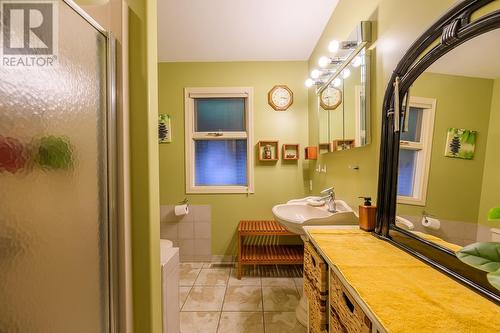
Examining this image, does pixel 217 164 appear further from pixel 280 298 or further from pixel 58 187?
pixel 58 187

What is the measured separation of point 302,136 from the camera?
2.67m

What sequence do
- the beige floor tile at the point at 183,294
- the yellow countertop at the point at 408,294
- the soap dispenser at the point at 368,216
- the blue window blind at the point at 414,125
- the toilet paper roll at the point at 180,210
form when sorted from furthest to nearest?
the toilet paper roll at the point at 180,210, the beige floor tile at the point at 183,294, the soap dispenser at the point at 368,216, the blue window blind at the point at 414,125, the yellow countertop at the point at 408,294

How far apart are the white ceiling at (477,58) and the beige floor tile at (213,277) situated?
2.31 m

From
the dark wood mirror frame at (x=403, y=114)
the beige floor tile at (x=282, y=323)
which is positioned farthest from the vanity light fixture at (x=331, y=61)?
the beige floor tile at (x=282, y=323)

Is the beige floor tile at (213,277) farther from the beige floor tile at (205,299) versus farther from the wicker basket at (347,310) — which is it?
the wicker basket at (347,310)

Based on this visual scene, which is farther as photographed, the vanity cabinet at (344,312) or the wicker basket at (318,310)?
the wicker basket at (318,310)

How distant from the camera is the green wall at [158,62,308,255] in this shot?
2.67 m

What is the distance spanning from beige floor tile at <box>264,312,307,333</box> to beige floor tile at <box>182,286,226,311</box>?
422 mm

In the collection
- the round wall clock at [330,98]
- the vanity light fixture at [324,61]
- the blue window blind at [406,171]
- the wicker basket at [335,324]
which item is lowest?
the wicker basket at [335,324]

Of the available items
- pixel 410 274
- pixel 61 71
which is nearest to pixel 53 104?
pixel 61 71

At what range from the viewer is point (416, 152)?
0.93 m

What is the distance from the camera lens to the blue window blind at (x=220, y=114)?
2.75 m

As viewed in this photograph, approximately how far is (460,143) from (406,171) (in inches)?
10.5

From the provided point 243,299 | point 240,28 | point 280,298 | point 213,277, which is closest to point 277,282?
point 280,298
